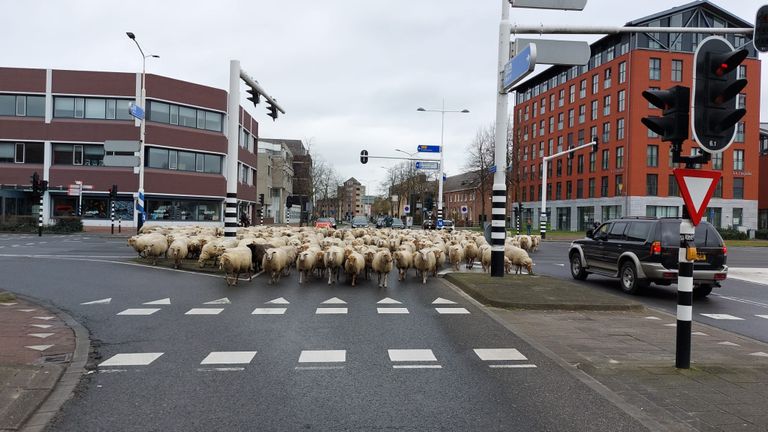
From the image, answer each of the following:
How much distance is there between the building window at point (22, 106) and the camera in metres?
43.5

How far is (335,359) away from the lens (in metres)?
6.27

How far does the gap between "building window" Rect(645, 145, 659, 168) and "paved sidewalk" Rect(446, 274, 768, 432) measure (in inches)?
2068

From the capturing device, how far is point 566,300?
10352 mm

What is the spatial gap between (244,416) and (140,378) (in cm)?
172

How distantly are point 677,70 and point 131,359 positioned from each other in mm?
63189

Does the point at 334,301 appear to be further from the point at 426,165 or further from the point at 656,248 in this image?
the point at 426,165

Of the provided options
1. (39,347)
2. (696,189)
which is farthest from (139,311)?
(696,189)

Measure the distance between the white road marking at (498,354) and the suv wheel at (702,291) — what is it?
26.6 ft

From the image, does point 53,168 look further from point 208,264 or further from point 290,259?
point 290,259

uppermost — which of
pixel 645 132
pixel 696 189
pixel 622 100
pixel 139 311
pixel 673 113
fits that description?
pixel 622 100

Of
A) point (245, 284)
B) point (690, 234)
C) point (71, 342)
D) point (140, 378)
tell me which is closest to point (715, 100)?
point (690, 234)

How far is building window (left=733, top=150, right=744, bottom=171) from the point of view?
59125 mm

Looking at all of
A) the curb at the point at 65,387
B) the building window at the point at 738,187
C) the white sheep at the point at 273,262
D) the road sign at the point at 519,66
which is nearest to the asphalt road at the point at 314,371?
the curb at the point at 65,387

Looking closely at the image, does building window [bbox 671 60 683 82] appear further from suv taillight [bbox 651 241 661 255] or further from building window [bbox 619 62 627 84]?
suv taillight [bbox 651 241 661 255]
